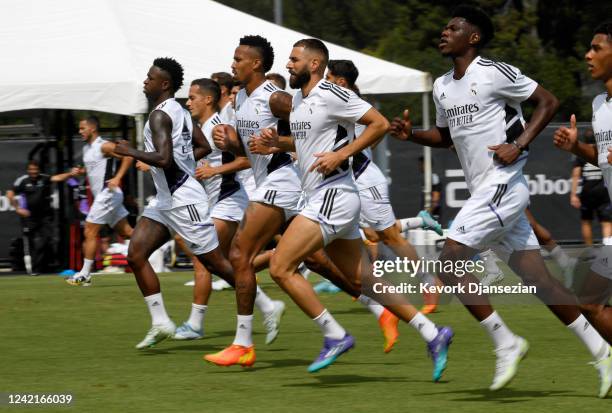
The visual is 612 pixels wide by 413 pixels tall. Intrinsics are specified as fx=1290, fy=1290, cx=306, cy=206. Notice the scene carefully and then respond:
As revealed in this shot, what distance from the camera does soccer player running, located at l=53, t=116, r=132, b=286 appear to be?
16453 millimetres

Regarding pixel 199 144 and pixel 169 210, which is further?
pixel 199 144

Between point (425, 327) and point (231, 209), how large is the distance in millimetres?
3259

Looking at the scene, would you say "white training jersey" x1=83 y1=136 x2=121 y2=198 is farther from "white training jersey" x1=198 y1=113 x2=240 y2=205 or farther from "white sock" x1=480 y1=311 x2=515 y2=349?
"white sock" x1=480 y1=311 x2=515 y2=349

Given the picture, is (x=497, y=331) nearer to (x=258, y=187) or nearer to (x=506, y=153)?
(x=506, y=153)

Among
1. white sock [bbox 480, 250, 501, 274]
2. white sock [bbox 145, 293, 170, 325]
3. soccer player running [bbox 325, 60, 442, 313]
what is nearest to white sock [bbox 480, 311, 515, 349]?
white sock [bbox 145, 293, 170, 325]

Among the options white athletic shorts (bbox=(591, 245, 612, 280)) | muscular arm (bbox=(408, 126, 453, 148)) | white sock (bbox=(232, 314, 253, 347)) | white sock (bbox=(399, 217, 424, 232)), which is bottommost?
→ white sock (bbox=(399, 217, 424, 232))

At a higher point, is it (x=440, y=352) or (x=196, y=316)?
(x=440, y=352)

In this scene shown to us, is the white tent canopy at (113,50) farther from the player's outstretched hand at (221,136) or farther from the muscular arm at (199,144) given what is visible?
the player's outstretched hand at (221,136)

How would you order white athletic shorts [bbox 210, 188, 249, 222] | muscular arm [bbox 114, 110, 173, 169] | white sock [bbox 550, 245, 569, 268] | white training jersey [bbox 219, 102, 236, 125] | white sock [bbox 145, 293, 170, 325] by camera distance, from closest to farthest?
muscular arm [bbox 114, 110, 173, 169] < white sock [bbox 145, 293, 170, 325] < white athletic shorts [bbox 210, 188, 249, 222] < white training jersey [bbox 219, 102, 236, 125] < white sock [bbox 550, 245, 569, 268]

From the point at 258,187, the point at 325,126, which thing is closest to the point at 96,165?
the point at 258,187

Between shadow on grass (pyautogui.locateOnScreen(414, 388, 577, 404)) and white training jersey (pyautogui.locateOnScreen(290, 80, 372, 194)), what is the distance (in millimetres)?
1571

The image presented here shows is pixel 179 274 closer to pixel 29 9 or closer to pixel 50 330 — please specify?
pixel 29 9

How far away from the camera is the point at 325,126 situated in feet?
28.3

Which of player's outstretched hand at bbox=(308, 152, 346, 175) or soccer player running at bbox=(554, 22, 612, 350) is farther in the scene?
player's outstretched hand at bbox=(308, 152, 346, 175)
